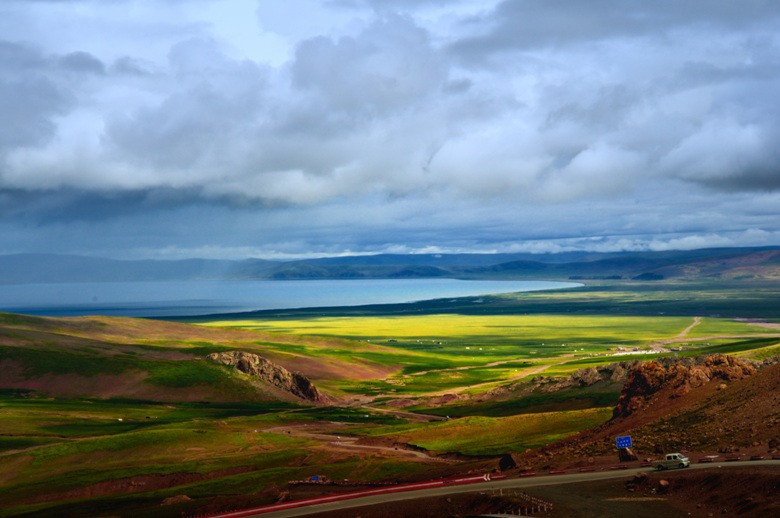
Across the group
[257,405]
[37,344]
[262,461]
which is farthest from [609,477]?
[37,344]

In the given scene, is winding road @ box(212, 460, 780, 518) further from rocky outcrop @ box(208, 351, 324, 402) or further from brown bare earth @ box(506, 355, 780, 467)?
rocky outcrop @ box(208, 351, 324, 402)

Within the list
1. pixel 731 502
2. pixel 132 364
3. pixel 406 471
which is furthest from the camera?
pixel 132 364

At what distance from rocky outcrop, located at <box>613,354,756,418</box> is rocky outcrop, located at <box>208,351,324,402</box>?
80812 millimetres

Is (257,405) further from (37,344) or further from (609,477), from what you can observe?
(609,477)

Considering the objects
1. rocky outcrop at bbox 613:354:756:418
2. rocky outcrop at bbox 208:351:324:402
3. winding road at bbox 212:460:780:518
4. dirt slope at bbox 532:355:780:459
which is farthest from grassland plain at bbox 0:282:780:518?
dirt slope at bbox 532:355:780:459

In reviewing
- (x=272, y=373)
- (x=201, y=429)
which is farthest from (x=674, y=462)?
(x=272, y=373)

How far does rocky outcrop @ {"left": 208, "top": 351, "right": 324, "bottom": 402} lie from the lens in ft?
487

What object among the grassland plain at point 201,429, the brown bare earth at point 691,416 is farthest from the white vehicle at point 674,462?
the grassland plain at point 201,429

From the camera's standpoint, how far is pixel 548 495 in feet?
174

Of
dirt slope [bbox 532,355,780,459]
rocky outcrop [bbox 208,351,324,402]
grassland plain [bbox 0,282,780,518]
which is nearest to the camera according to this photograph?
dirt slope [bbox 532,355,780,459]

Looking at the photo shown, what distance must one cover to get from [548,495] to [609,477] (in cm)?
756

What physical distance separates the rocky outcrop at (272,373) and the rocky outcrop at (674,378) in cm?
8081

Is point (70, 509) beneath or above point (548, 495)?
beneath

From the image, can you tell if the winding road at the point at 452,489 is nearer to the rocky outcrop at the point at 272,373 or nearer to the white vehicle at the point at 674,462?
the white vehicle at the point at 674,462
